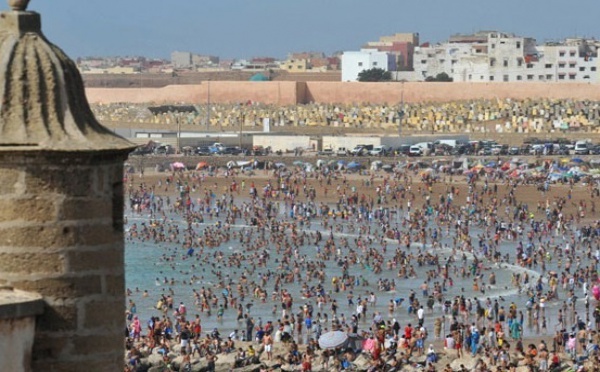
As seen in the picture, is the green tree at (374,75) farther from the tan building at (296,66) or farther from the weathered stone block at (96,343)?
the weathered stone block at (96,343)

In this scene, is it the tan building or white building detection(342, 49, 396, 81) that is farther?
the tan building

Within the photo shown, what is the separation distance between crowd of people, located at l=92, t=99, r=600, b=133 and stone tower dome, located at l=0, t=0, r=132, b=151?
64.9 m

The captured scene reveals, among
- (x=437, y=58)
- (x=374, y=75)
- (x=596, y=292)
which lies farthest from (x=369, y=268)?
(x=437, y=58)

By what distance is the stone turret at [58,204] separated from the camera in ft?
13.5

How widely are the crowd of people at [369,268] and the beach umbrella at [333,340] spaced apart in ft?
0.33

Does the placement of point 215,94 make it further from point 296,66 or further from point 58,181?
point 58,181

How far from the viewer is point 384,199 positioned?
4472 cm

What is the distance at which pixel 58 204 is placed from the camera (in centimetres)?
416

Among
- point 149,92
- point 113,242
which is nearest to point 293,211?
point 113,242

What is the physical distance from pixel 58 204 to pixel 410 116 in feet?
232

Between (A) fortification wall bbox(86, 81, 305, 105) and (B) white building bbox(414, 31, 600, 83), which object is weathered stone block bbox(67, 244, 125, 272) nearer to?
(A) fortification wall bbox(86, 81, 305, 105)

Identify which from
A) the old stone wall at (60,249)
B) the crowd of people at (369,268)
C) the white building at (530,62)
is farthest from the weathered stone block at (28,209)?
the white building at (530,62)

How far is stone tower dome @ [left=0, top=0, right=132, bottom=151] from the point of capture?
4.17m

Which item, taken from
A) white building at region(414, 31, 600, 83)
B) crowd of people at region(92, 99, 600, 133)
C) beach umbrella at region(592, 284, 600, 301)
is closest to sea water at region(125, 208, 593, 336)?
beach umbrella at region(592, 284, 600, 301)
